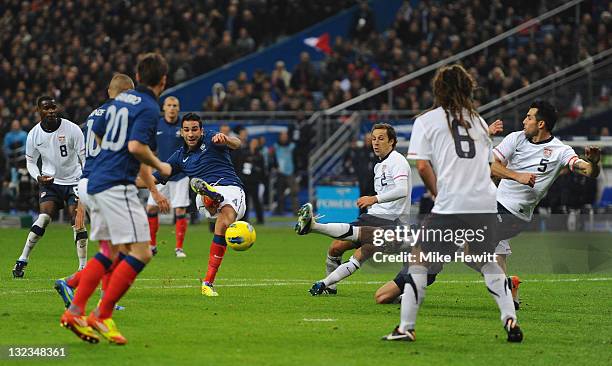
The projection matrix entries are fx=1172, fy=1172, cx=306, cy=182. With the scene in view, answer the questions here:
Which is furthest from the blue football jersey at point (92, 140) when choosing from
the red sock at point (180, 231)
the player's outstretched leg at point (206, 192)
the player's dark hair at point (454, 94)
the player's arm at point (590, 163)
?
the red sock at point (180, 231)

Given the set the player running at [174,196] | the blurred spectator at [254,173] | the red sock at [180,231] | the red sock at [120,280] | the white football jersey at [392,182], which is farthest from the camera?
the blurred spectator at [254,173]

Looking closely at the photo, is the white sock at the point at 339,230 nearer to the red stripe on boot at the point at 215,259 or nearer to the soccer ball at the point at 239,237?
the soccer ball at the point at 239,237

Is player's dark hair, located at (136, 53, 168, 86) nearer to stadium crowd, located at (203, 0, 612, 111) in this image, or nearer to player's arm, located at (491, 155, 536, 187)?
player's arm, located at (491, 155, 536, 187)

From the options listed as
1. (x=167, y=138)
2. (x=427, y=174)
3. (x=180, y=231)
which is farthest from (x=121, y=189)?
(x=167, y=138)

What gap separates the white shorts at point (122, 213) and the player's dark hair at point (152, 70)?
35.5 inches

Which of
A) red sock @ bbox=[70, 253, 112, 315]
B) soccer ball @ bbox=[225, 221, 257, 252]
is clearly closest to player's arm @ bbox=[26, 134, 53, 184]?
soccer ball @ bbox=[225, 221, 257, 252]

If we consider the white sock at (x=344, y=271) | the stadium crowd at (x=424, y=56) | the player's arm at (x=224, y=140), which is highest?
the stadium crowd at (x=424, y=56)

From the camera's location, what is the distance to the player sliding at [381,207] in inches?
523

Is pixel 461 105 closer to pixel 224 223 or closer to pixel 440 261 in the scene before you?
pixel 440 261

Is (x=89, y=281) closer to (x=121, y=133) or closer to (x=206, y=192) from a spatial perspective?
(x=121, y=133)

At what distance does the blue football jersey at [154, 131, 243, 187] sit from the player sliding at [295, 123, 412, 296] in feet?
5.52

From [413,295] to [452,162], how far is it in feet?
3.83

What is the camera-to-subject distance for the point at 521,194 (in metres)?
13.0

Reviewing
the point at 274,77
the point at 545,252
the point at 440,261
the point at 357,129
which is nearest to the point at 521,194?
the point at 440,261
